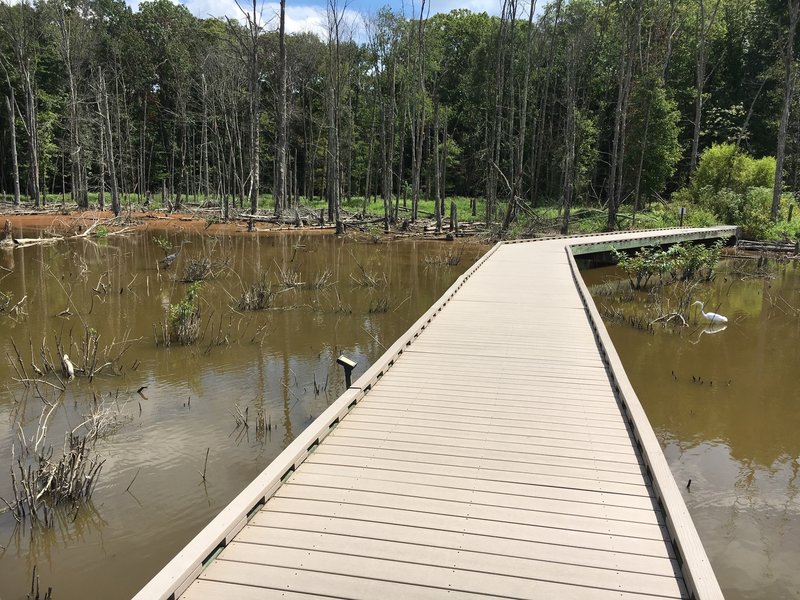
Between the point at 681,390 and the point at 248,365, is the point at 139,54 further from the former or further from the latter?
the point at 681,390

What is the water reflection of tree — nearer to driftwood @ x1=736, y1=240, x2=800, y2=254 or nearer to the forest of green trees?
the forest of green trees

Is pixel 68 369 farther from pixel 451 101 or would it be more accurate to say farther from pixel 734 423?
pixel 451 101

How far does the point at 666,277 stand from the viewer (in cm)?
1427

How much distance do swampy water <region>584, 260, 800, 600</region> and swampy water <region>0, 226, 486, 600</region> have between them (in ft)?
11.3

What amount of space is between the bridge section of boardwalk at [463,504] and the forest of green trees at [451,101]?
54.0 ft

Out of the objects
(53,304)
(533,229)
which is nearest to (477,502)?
(53,304)

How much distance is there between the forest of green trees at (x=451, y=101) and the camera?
915 inches

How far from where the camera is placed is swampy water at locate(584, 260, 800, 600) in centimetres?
394

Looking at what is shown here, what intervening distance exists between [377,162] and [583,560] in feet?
118

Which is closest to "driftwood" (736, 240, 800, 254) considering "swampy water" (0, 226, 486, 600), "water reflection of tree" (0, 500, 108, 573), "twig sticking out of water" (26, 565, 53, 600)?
"swampy water" (0, 226, 486, 600)

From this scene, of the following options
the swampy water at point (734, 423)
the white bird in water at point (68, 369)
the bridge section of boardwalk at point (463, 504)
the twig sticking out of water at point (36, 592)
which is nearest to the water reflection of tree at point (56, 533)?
the twig sticking out of water at point (36, 592)

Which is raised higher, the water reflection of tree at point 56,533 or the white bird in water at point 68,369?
the white bird in water at point 68,369

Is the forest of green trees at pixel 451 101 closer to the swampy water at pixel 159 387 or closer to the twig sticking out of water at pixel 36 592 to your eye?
the swampy water at pixel 159 387

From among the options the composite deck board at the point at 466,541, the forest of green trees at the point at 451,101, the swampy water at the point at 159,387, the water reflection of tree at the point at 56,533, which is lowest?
the water reflection of tree at the point at 56,533
